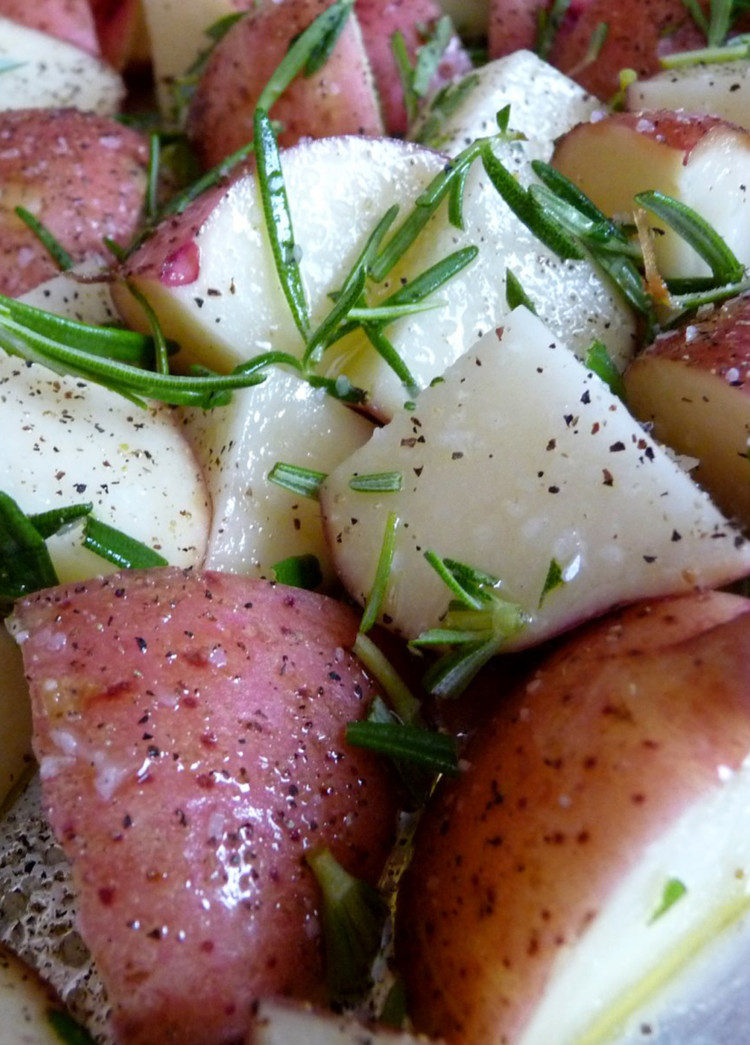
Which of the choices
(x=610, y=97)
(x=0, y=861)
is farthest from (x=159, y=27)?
(x=0, y=861)

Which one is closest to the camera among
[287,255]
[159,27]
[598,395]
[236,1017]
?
[236,1017]

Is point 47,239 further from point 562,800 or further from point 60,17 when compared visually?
Answer: point 562,800

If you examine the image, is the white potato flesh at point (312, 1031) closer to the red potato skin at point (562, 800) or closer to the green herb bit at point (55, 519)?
the red potato skin at point (562, 800)

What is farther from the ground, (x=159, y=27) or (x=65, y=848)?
(x=159, y=27)

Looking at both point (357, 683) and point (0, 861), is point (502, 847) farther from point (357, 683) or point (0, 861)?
point (0, 861)

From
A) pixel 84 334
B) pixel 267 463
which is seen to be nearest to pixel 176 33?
pixel 84 334

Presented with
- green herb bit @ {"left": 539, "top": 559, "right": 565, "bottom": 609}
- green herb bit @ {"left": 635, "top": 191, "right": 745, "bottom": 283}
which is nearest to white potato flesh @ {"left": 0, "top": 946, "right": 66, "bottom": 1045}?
green herb bit @ {"left": 539, "top": 559, "right": 565, "bottom": 609}

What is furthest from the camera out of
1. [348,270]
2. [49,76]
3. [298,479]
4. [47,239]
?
[49,76]
